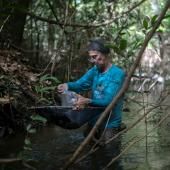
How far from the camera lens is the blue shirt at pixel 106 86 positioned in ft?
18.9

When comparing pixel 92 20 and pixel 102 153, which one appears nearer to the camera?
pixel 102 153

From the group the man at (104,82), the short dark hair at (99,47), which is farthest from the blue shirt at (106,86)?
the short dark hair at (99,47)

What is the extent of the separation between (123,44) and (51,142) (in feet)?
8.08

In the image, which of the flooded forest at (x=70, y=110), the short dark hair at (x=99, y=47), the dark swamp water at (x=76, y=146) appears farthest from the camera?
the short dark hair at (x=99, y=47)

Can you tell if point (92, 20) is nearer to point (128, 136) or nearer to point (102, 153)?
point (128, 136)

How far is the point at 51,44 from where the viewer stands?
1312cm

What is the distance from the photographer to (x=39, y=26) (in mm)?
13422

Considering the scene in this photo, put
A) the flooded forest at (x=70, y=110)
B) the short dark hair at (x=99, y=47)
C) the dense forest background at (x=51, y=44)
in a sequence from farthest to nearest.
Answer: the dense forest background at (x=51, y=44) → the short dark hair at (x=99, y=47) → the flooded forest at (x=70, y=110)

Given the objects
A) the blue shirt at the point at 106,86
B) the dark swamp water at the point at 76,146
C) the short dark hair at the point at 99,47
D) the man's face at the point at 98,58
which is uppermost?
the short dark hair at the point at 99,47

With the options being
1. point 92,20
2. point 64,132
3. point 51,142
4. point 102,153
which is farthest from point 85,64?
point 102,153

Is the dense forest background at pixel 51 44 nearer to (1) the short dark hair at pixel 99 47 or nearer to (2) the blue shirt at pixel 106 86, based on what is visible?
(1) the short dark hair at pixel 99 47

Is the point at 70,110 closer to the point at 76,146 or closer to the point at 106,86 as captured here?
the point at 106,86

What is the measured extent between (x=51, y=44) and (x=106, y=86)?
7.43 m

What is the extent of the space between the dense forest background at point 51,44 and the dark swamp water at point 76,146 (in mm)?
504
